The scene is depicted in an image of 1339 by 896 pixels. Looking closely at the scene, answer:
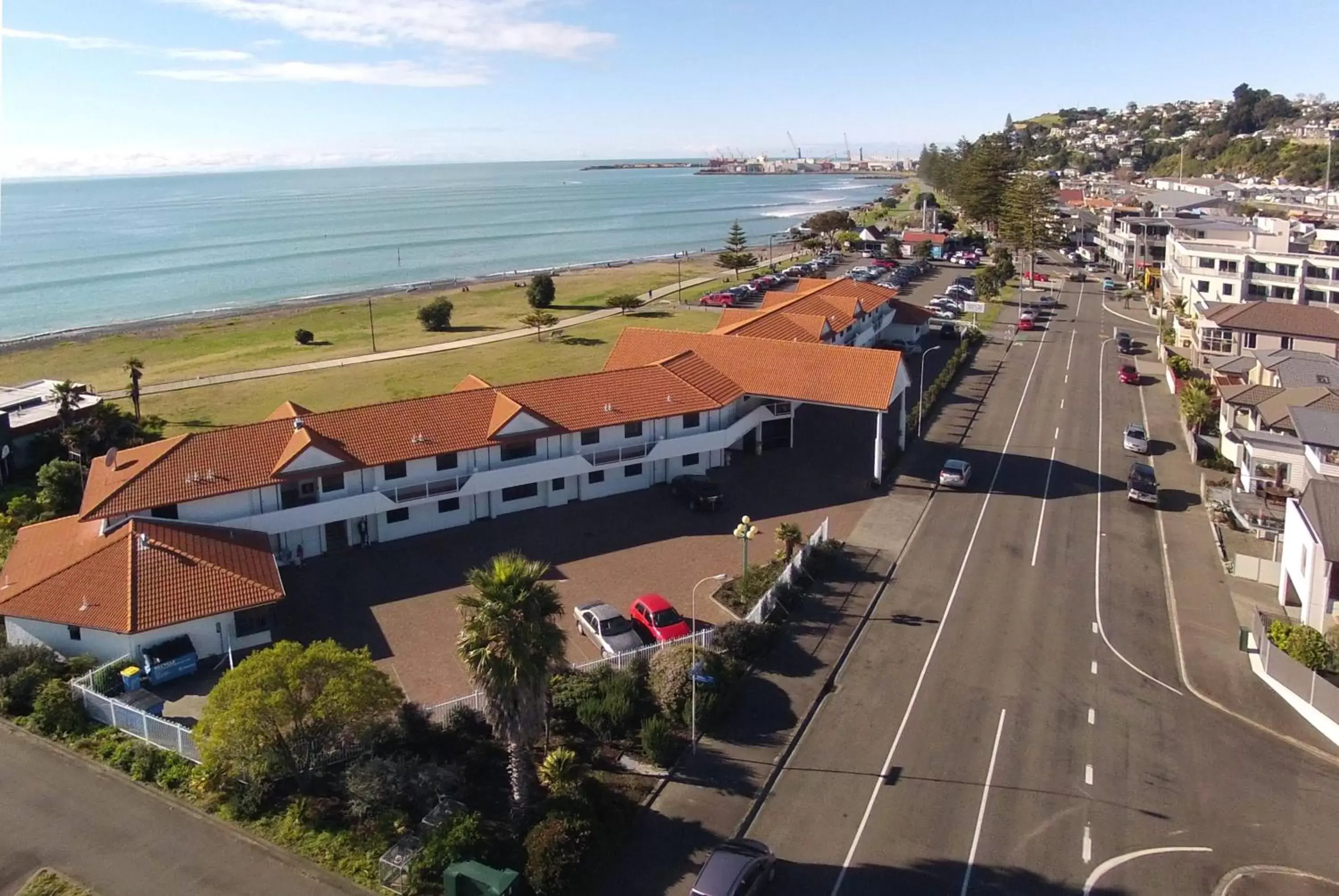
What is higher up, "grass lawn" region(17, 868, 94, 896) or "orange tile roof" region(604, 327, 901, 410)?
"orange tile roof" region(604, 327, 901, 410)

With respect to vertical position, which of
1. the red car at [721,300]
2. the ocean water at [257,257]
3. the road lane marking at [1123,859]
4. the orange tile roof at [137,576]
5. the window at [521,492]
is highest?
the ocean water at [257,257]

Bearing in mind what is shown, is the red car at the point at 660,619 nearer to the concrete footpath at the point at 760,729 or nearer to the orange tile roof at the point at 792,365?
the concrete footpath at the point at 760,729

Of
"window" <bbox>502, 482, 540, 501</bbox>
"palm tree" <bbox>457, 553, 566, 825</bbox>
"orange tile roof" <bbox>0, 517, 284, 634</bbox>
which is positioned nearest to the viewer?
"palm tree" <bbox>457, 553, 566, 825</bbox>

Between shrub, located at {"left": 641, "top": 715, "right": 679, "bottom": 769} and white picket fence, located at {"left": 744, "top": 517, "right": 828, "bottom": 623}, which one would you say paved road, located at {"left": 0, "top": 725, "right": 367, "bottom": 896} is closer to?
shrub, located at {"left": 641, "top": 715, "right": 679, "bottom": 769}

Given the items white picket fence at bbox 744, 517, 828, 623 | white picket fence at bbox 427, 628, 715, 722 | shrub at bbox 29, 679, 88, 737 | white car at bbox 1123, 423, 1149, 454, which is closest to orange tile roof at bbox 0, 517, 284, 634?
shrub at bbox 29, 679, 88, 737

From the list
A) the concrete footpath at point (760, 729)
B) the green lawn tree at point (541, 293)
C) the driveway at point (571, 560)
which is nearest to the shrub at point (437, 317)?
the green lawn tree at point (541, 293)

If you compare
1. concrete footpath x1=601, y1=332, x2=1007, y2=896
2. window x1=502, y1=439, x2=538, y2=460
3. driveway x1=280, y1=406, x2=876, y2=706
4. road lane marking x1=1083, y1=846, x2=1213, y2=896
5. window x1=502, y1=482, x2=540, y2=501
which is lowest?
road lane marking x1=1083, y1=846, x2=1213, y2=896

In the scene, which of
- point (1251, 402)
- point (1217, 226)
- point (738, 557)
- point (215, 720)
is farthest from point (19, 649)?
point (1217, 226)
